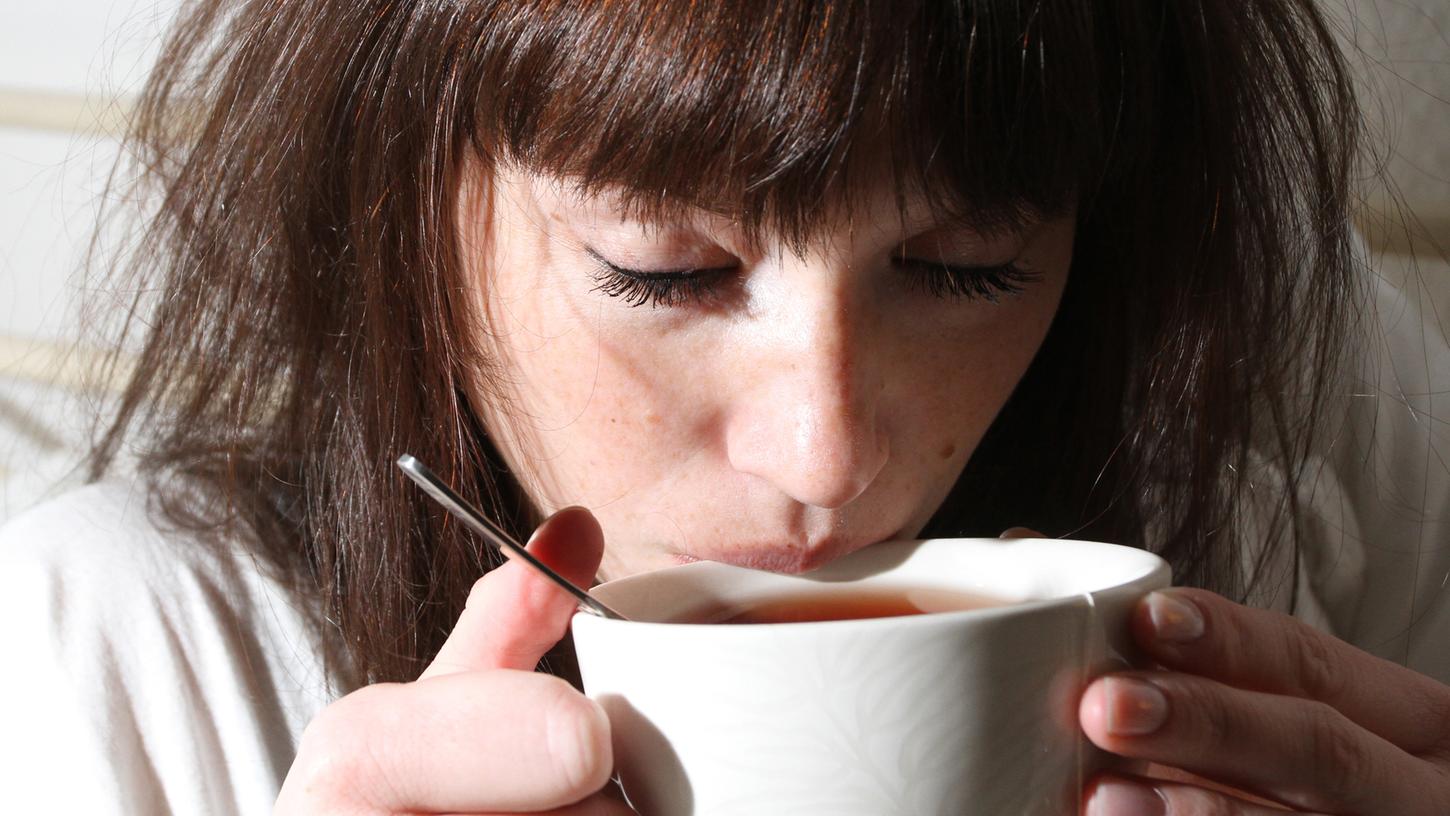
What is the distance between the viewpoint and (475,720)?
1.66 feet

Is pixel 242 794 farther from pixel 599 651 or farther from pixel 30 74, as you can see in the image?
pixel 30 74

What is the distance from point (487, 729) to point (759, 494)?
0.20 m

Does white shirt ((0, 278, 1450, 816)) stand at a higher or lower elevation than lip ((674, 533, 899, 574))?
lower

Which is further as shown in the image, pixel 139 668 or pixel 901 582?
pixel 139 668

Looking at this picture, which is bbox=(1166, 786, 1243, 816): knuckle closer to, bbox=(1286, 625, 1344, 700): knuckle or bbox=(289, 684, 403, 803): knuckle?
bbox=(1286, 625, 1344, 700): knuckle

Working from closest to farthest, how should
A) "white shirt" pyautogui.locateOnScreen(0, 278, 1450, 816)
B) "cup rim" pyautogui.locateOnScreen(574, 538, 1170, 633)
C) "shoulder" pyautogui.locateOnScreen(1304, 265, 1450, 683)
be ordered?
"cup rim" pyautogui.locateOnScreen(574, 538, 1170, 633), "white shirt" pyautogui.locateOnScreen(0, 278, 1450, 816), "shoulder" pyautogui.locateOnScreen(1304, 265, 1450, 683)

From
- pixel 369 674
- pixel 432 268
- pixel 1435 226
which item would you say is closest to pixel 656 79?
pixel 432 268

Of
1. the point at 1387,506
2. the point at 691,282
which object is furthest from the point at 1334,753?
the point at 1387,506

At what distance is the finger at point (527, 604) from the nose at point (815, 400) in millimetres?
97

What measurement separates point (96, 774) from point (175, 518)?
8.1 inches

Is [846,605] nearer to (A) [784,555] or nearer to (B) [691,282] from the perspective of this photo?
(A) [784,555]

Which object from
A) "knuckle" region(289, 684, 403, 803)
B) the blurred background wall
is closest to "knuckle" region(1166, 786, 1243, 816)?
"knuckle" region(289, 684, 403, 803)

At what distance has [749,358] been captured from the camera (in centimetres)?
62

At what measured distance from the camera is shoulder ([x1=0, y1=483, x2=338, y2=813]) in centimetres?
88
